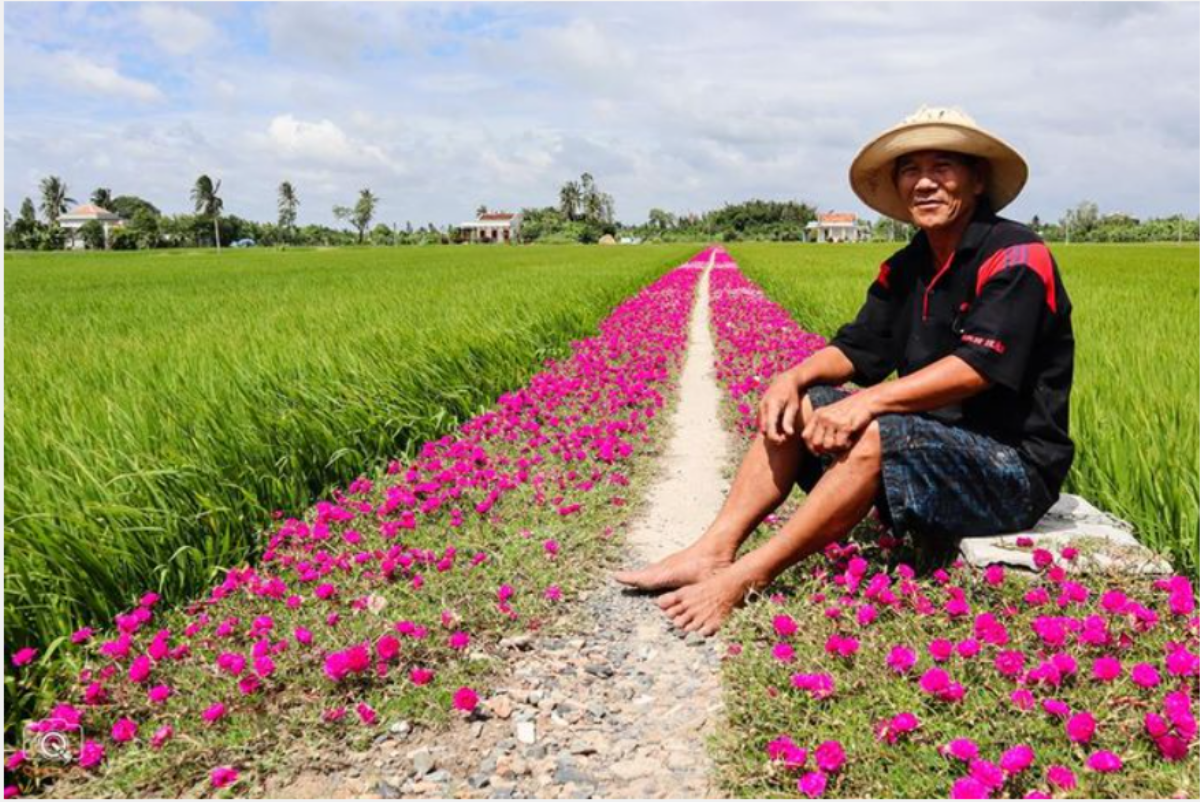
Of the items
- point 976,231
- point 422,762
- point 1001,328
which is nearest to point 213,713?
point 422,762

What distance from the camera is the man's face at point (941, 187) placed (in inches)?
117

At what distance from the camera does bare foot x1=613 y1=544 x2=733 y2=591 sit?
10.5ft

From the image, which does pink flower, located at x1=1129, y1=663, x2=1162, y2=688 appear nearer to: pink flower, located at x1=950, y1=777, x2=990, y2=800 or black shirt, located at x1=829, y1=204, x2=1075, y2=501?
pink flower, located at x1=950, y1=777, x2=990, y2=800

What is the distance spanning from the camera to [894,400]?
2818 millimetres

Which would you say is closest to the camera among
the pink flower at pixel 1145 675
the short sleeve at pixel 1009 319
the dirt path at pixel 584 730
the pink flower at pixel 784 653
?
the pink flower at pixel 1145 675

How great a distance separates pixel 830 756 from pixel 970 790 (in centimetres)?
30

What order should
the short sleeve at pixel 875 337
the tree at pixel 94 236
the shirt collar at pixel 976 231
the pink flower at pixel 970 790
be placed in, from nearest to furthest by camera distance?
1. the pink flower at pixel 970 790
2. the shirt collar at pixel 976 231
3. the short sleeve at pixel 875 337
4. the tree at pixel 94 236

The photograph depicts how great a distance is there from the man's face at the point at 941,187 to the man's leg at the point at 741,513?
756mm

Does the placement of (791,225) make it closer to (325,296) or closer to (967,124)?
(325,296)

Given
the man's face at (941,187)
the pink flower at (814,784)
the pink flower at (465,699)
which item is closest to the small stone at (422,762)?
the pink flower at (465,699)

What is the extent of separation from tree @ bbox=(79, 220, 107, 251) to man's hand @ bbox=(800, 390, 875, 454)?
83357 millimetres

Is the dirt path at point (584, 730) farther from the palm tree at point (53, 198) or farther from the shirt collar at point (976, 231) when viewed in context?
the palm tree at point (53, 198)

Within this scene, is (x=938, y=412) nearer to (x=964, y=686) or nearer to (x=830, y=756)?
(x=964, y=686)

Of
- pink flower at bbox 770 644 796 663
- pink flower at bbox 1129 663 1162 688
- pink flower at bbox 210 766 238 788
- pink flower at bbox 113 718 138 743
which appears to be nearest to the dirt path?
pink flower at bbox 210 766 238 788
